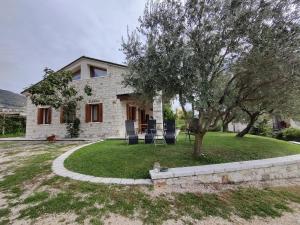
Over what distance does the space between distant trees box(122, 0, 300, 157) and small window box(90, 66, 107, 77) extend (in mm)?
9537

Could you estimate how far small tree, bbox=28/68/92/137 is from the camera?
45.9ft

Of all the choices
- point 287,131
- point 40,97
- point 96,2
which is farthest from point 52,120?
point 287,131

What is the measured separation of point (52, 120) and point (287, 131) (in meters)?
20.6

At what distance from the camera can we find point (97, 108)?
15117 millimetres

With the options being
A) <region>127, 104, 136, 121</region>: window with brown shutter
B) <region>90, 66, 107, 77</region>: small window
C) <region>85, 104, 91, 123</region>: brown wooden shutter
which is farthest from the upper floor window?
<region>127, 104, 136, 121</region>: window with brown shutter

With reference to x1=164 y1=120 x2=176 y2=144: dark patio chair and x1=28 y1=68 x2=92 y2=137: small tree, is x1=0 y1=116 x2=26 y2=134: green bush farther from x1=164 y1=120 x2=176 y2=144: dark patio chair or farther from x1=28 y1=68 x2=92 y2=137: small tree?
x1=164 y1=120 x2=176 y2=144: dark patio chair

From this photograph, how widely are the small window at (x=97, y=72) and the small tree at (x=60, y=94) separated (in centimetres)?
166

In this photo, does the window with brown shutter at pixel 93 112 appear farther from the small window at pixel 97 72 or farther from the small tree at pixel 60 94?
the small window at pixel 97 72

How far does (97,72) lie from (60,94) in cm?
359

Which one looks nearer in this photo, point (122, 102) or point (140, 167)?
point (140, 167)

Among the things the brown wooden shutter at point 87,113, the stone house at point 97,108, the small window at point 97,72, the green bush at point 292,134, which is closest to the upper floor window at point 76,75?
the stone house at point 97,108

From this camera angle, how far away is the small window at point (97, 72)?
51.1 ft

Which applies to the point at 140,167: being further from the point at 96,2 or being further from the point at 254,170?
the point at 96,2

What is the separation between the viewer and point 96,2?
10094 millimetres
